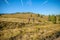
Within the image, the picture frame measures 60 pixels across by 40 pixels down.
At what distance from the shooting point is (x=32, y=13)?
4.45 metres

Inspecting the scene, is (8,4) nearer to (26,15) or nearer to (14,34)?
(26,15)

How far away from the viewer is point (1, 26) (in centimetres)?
435

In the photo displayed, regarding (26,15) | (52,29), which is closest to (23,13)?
(26,15)

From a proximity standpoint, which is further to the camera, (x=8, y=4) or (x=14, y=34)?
(x=8, y=4)

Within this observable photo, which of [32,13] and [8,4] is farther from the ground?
[8,4]

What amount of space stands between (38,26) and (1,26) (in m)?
1.26

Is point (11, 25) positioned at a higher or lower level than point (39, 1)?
lower

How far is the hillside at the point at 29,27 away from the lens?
415 cm

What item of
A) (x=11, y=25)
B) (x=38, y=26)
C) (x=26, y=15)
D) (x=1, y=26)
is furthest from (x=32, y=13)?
(x=1, y=26)

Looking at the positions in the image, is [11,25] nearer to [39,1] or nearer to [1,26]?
[1,26]

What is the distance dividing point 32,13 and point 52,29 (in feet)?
2.89

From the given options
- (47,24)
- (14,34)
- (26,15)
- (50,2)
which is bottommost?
(14,34)

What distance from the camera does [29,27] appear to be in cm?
428

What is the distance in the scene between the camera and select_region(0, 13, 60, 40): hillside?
13.6ft
